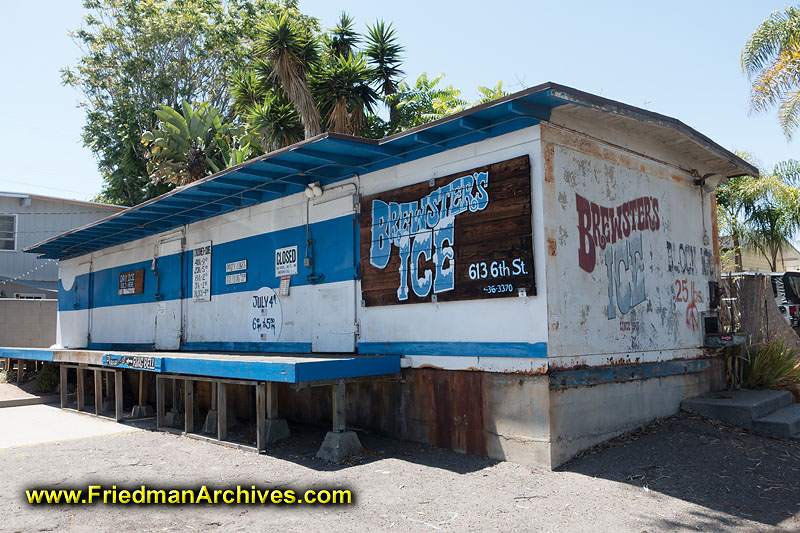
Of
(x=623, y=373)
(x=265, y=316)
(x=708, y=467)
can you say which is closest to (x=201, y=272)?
(x=265, y=316)

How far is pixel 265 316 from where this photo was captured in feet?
35.0

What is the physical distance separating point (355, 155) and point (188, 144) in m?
14.2

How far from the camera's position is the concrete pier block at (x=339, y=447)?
7.17 metres

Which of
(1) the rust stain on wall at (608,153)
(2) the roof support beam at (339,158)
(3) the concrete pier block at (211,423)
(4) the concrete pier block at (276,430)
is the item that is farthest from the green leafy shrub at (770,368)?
(3) the concrete pier block at (211,423)

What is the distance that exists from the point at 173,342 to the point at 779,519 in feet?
36.1

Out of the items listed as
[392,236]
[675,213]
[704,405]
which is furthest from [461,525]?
[675,213]

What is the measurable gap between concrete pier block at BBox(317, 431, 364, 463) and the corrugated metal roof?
139 inches

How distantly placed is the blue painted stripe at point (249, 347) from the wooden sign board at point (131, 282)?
2.49 metres

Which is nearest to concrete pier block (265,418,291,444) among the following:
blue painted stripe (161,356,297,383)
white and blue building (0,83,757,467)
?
white and blue building (0,83,757,467)

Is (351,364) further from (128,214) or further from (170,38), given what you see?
(170,38)

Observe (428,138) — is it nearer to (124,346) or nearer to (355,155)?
(355,155)

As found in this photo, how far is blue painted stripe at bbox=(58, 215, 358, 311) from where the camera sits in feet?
30.4

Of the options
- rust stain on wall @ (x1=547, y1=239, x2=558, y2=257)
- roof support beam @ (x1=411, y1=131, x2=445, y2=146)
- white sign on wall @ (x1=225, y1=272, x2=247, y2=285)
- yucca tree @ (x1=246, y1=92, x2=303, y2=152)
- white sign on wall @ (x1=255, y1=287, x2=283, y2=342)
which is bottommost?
white sign on wall @ (x1=255, y1=287, x2=283, y2=342)

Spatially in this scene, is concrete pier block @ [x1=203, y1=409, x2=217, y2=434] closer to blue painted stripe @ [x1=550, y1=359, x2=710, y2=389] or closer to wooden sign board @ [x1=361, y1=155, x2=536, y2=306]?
wooden sign board @ [x1=361, y1=155, x2=536, y2=306]
